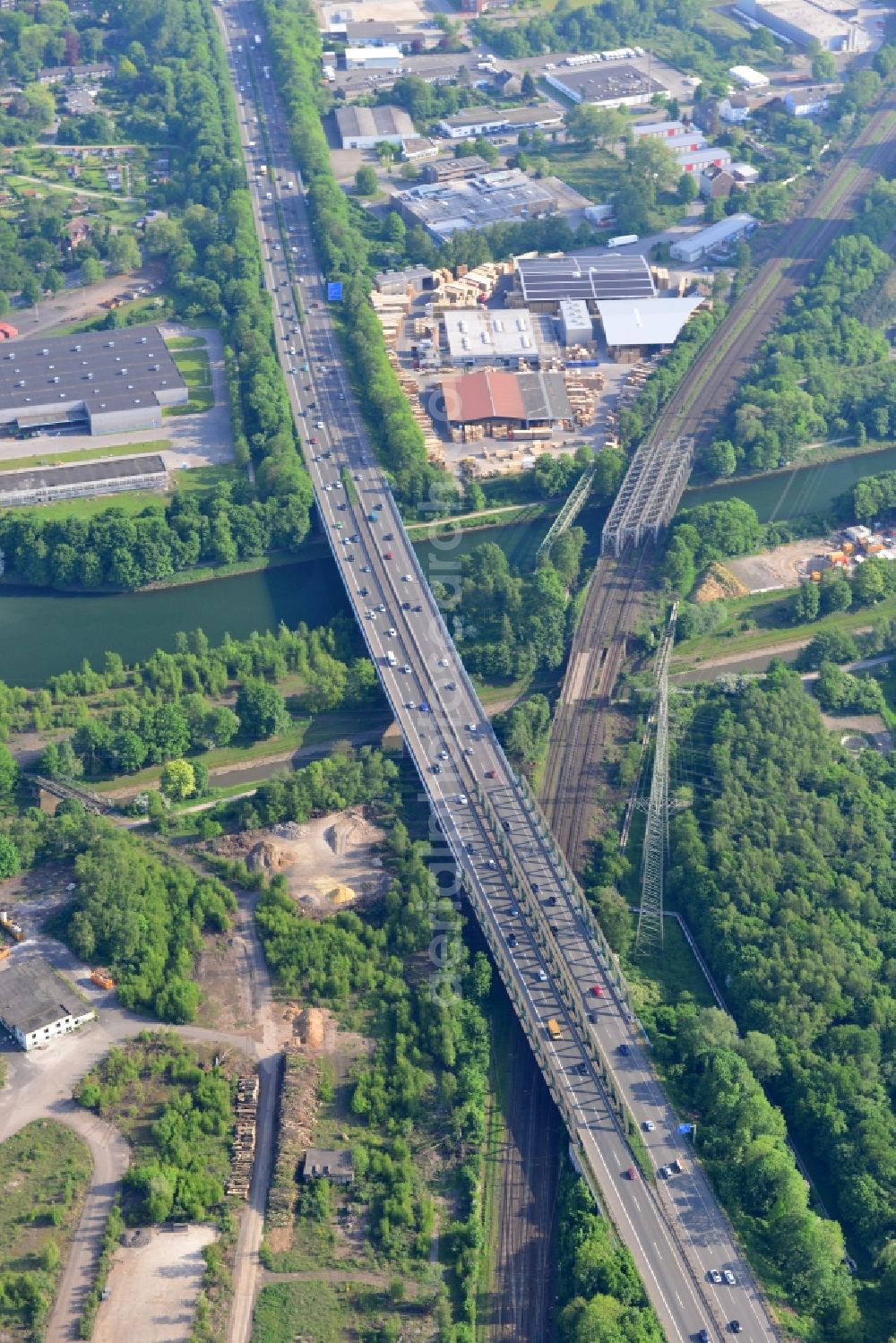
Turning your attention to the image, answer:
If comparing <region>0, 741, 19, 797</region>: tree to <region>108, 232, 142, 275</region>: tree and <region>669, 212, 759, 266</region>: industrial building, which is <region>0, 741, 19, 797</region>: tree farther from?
<region>669, 212, 759, 266</region>: industrial building

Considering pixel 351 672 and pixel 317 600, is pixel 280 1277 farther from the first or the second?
pixel 317 600

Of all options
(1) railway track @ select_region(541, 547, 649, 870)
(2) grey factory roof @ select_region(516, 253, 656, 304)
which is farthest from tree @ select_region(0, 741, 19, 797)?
(2) grey factory roof @ select_region(516, 253, 656, 304)

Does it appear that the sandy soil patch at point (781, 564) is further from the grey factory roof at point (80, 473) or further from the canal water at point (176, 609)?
the grey factory roof at point (80, 473)

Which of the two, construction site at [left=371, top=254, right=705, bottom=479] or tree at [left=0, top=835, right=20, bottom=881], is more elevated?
construction site at [left=371, top=254, right=705, bottom=479]

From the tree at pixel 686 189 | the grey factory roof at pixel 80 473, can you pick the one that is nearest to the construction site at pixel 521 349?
the tree at pixel 686 189

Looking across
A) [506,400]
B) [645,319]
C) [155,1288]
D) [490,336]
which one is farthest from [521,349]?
[155,1288]

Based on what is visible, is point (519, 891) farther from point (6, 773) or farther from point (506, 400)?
point (506, 400)

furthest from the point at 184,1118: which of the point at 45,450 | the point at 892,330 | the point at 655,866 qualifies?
the point at 892,330

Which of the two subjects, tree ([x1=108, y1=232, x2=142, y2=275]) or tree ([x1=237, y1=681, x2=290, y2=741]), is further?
tree ([x1=108, y1=232, x2=142, y2=275])

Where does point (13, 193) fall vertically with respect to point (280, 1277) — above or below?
above
